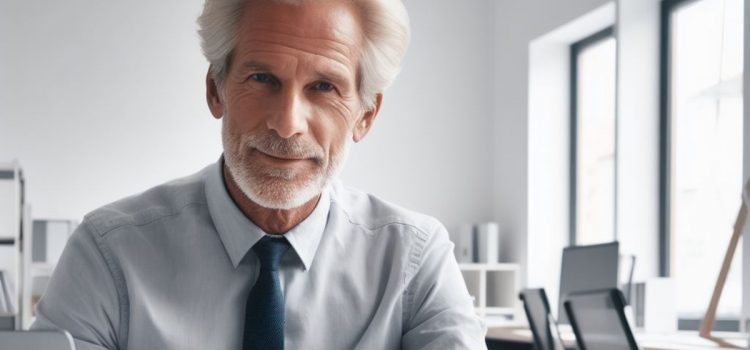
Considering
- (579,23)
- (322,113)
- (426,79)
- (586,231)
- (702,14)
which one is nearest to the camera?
(322,113)

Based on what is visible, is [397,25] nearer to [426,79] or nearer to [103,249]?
[103,249]

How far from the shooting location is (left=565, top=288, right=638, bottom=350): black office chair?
2482mm

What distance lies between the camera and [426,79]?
294 inches

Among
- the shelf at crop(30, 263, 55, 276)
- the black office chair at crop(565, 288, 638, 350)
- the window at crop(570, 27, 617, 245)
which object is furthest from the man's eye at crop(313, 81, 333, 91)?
the shelf at crop(30, 263, 55, 276)

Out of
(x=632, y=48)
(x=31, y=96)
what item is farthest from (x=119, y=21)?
(x=632, y=48)

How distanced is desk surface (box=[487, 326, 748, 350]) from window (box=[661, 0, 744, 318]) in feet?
2.38

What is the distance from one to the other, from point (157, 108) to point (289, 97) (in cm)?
609

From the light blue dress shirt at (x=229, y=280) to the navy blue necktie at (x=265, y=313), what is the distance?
1.1 inches

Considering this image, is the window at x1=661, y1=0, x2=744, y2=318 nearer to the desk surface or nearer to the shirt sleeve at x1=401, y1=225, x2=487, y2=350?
the desk surface

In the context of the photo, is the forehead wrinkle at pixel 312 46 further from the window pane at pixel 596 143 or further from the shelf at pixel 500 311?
the shelf at pixel 500 311

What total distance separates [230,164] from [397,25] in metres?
0.25

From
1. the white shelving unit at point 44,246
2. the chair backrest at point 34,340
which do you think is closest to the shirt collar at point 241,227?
the chair backrest at point 34,340

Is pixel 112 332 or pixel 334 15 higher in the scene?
pixel 334 15

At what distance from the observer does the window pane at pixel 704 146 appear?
16.6 feet
